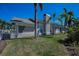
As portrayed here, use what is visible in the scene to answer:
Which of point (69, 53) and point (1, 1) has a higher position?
point (1, 1)

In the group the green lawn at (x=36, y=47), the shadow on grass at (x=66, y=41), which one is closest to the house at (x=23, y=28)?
the green lawn at (x=36, y=47)

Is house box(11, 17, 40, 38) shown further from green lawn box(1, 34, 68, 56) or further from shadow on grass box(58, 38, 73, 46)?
shadow on grass box(58, 38, 73, 46)

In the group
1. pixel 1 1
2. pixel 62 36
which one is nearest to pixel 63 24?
pixel 62 36

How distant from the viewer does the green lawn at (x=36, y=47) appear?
1549 cm

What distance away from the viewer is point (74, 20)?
15.5m

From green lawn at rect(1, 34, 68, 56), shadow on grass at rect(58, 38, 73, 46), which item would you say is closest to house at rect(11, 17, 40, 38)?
green lawn at rect(1, 34, 68, 56)

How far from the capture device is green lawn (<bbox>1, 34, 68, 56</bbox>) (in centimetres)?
1549

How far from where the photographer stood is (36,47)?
1552 cm

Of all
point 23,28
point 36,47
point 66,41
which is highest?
point 23,28

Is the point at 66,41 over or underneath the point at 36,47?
over

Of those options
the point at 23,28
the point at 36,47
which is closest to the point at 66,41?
the point at 36,47

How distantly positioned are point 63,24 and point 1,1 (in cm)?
121

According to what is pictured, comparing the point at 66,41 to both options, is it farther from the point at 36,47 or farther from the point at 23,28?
the point at 23,28

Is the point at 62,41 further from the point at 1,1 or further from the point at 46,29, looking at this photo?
the point at 1,1
